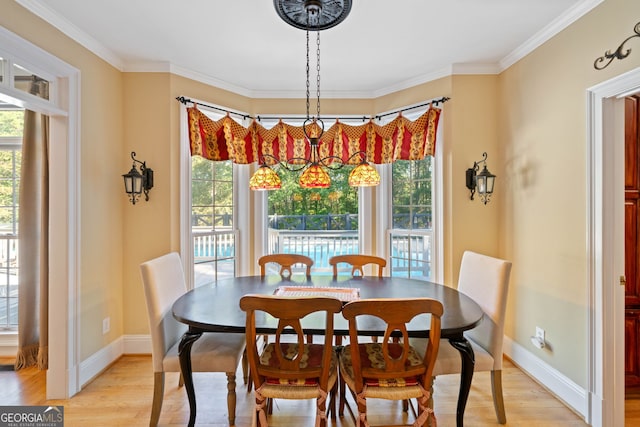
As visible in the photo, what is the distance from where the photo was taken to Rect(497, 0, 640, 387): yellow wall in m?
1.97

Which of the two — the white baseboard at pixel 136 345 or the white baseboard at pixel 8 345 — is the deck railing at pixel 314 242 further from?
the white baseboard at pixel 8 345

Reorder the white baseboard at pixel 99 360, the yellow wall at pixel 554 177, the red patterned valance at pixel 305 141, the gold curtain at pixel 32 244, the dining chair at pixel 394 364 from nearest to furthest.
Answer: the dining chair at pixel 394 364, the yellow wall at pixel 554 177, the white baseboard at pixel 99 360, the gold curtain at pixel 32 244, the red patterned valance at pixel 305 141

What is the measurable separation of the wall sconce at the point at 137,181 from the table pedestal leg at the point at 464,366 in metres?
2.72

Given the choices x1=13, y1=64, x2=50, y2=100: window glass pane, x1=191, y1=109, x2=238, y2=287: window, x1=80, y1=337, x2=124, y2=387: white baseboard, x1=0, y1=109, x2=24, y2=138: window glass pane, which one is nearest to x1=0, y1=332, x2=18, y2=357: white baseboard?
x1=80, y1=337, x2=124, y2=387: white baseboard

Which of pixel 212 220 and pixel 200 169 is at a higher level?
pixel 200 169

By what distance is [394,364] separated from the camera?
1.56m

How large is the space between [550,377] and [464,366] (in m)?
1.12

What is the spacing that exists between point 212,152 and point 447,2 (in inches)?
91.7

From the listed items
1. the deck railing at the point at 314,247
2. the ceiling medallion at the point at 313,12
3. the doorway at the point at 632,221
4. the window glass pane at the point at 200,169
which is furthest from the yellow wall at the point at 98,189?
the doorway at the point at 632,221

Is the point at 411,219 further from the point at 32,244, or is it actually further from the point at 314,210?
the point at 32,244

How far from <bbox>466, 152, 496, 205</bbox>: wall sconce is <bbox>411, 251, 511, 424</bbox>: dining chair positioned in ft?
2.89

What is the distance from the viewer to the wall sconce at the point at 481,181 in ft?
8.85

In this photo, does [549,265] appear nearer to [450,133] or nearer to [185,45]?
[450,133]

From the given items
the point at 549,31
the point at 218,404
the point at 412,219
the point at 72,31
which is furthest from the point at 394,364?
the point at 72,31
